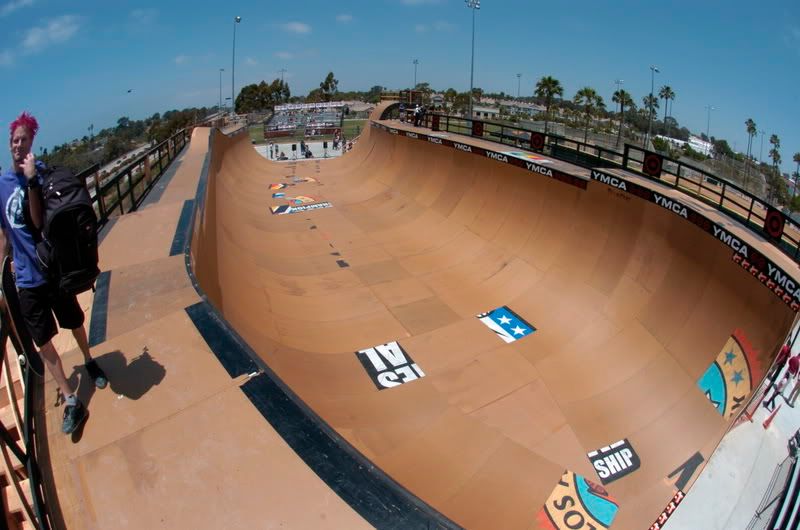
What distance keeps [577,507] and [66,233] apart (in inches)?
276

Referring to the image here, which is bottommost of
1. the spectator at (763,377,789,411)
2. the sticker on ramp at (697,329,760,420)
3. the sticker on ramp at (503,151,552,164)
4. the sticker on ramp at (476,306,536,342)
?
the sticker on ramp at (476,306,536,342)

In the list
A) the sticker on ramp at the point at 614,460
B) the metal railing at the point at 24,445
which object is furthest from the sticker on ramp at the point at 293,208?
the metal railing at the point at 24,445

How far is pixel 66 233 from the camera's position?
306cm

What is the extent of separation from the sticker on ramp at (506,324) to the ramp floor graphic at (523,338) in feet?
0.19

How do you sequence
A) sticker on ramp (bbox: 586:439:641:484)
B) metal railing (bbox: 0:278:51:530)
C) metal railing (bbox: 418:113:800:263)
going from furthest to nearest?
metal railing (bbox: 418:113:800:263), sticker on ramp (bbox: 586:439:641:484), metal railing (bbox: 0:278:51:530)

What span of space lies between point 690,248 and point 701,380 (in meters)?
2.86

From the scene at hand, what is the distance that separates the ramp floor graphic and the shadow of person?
119 cm

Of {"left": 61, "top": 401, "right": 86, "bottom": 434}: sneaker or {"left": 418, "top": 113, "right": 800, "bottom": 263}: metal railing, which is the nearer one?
{"left": 61, "top": 401, "right": 86, "bottom": 434}: sneaker

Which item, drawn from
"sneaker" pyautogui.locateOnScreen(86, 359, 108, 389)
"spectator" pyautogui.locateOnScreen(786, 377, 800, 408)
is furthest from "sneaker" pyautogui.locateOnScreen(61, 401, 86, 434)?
"spectator" pyautogui.locateOnScreen(786, 377, 800, 408)

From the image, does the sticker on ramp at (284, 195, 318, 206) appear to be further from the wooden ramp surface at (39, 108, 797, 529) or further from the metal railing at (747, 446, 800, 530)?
the metal railing at (747, 446, 800, 530)

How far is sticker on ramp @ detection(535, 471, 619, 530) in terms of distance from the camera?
6.03m

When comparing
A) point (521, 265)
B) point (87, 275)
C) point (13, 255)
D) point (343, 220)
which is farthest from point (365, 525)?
point (343, 220)

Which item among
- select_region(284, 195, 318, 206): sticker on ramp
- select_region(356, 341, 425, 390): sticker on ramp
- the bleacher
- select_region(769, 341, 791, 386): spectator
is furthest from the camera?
the bleacher

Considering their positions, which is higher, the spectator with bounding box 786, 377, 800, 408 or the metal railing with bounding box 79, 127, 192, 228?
the metal railing with bounding box 79, 127, 192, 228
